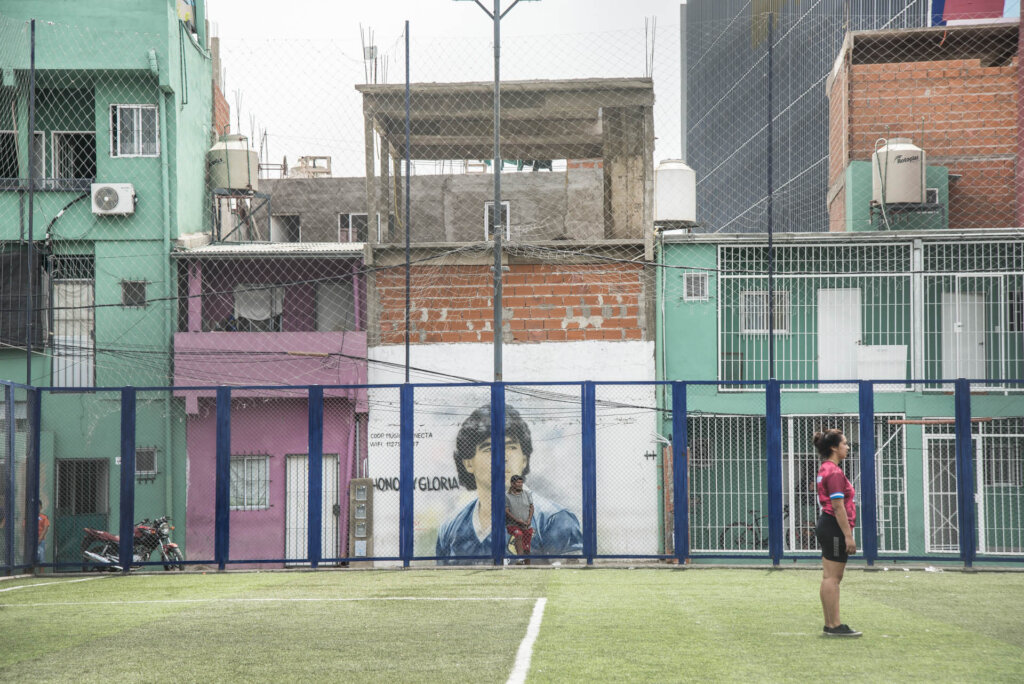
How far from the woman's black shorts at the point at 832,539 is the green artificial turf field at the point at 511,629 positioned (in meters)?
0.60

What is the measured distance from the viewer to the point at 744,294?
2542cm

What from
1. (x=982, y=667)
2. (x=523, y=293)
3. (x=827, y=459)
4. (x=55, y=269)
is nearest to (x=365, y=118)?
(x=523, y=293)

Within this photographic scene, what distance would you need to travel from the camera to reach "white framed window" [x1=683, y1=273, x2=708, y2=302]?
25359 mm

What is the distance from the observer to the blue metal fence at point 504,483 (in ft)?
52.6

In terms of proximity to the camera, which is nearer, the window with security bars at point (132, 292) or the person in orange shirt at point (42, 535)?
the person in orange shirt at point (42, 535)

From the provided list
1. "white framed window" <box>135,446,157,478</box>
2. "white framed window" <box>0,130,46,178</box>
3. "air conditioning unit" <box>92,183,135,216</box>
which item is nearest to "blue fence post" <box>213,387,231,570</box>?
"white framed window" <box>135,446,157,478</box>

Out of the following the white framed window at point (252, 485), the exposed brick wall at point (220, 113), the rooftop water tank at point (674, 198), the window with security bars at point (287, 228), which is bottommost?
the white framed window at point (252, 485)

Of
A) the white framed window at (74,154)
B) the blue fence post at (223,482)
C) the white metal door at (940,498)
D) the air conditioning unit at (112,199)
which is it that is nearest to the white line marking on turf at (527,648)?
the blue fence post at (223,482)

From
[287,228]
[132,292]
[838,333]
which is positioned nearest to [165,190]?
[132,292]

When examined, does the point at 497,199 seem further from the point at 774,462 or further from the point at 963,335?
the point at 963,335

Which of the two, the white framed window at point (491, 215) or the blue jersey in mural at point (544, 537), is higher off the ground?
the white framed window at point (491, 215)

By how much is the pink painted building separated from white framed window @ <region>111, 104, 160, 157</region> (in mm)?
2649

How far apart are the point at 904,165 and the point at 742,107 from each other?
9.61m

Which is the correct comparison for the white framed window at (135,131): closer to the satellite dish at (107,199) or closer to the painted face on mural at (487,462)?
the satellite dish at (107,199)
